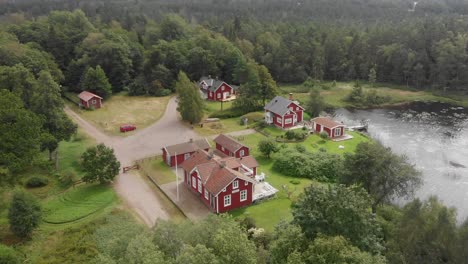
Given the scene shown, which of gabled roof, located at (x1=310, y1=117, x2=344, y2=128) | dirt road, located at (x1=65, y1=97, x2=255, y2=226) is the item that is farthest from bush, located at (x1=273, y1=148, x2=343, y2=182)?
dirt road, located at (x1=65, y1=97, x2=255, y2=226)

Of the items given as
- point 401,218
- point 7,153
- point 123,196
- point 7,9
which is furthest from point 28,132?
point 7,9

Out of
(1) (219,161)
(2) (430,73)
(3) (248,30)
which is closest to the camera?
(1) (219,161)

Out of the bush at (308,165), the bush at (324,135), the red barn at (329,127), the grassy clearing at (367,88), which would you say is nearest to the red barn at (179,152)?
the bush at (308,165)

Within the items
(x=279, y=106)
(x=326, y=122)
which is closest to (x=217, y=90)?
(x=279, y=106)

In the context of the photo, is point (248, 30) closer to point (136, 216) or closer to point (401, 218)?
point (136, 216)

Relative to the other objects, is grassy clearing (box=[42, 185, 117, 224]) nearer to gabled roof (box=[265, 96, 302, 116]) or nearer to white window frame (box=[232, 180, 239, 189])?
white window frame (box=[232, 180, 239, 189])
